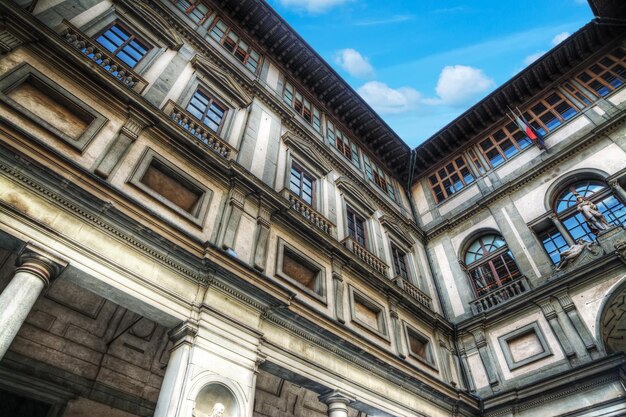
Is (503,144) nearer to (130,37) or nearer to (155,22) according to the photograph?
(155,22)

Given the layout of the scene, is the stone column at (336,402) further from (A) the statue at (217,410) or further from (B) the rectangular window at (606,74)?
(B) the rectangular window at (606,74)

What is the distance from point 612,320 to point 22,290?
1501 cm

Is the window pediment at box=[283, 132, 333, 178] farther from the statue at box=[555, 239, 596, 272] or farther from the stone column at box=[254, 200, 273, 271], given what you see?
the statue at box=[555, 239, 596, 272]

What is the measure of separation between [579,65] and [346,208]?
43.0 feet

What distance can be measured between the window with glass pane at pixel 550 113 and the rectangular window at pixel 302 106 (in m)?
10.0

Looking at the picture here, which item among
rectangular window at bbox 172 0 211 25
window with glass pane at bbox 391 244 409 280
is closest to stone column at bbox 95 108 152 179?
rectangular window at bbox 172 0 211 25

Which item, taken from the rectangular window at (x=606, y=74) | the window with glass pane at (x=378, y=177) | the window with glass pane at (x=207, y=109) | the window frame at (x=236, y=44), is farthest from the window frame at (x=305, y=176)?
the rectangular window at (x=606, y=74)

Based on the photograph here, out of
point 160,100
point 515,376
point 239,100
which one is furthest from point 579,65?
point 160,100

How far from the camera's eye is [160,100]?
986 cm

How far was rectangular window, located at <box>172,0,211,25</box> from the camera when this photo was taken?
13.9 meters

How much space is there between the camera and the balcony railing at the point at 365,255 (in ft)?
41.2

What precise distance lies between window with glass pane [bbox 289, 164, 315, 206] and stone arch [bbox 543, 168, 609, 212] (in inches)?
357


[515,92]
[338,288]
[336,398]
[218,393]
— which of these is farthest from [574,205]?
[218,393]

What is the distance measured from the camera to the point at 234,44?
15.4m
